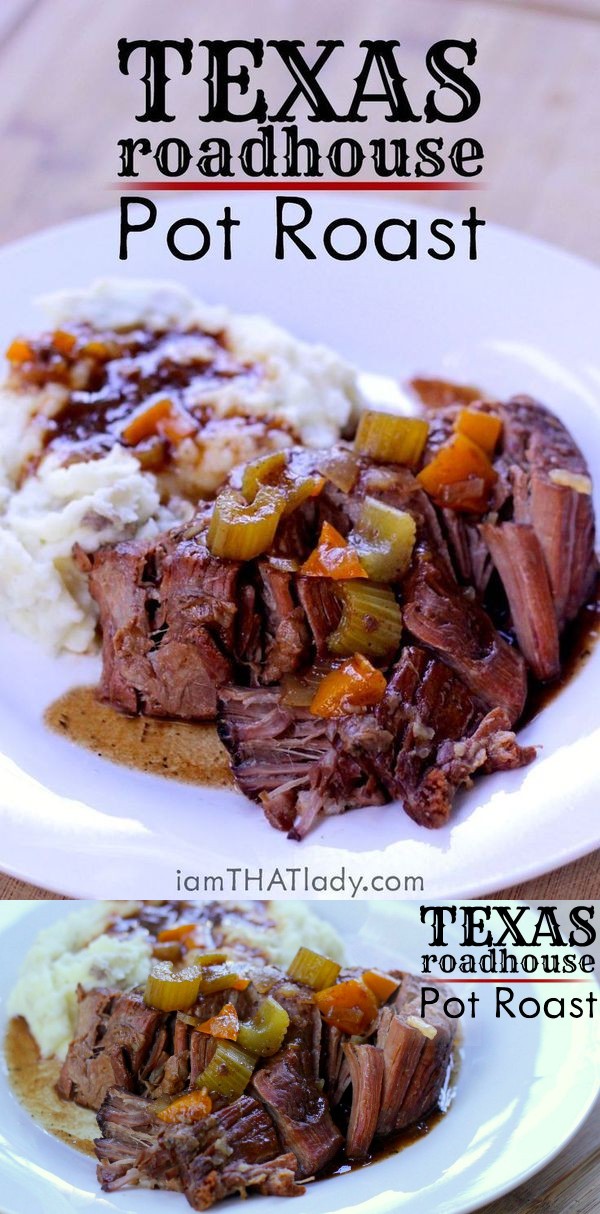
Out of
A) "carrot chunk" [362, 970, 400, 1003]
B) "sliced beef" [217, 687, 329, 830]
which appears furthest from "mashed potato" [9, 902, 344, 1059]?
"sliced beef" [217, 687, 329, 830]

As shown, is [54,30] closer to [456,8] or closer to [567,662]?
[456,8]

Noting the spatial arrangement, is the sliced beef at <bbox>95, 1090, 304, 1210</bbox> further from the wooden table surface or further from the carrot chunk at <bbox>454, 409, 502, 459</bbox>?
the wooden table surface

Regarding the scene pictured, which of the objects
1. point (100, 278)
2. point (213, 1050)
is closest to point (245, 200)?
point (100, 278)

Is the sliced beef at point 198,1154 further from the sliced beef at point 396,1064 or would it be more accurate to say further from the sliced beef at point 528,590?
the sliced beef at point 528,590

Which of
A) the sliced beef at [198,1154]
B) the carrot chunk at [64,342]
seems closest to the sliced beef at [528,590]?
the sliced beef at [198,1154]

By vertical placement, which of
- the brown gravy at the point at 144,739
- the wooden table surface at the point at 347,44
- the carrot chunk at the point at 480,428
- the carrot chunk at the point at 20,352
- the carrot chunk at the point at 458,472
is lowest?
the brown gravy at the point at 144,739
